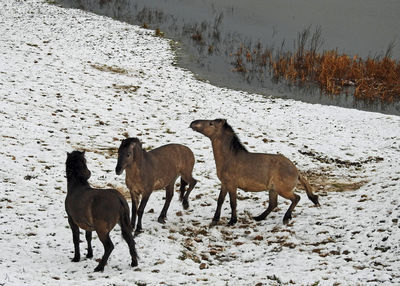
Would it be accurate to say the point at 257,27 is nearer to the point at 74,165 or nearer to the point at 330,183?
the point at 330,183

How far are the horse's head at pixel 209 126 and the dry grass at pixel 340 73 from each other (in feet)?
56.6

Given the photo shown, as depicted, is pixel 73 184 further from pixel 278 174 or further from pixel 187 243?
pixel 278 174

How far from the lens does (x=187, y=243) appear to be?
7742 mm

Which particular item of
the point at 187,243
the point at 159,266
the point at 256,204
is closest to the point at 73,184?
the point at 159,266

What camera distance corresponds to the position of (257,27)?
37.2 m

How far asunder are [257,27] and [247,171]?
30948mm

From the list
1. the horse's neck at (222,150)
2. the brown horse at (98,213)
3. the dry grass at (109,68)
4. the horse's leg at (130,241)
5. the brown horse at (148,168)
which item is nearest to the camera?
the brown horse at (98,213)

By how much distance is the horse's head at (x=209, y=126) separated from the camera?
9125mm

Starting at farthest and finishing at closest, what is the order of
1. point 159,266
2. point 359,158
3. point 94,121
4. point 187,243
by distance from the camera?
point 94,121 → point 359,158 → point 187,243 → point 159,266

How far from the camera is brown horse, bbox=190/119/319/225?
8656 mm

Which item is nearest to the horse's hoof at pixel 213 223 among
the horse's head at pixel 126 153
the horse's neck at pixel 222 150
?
the horse's neck at pixel 222 150

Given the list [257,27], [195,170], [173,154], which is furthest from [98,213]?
[257,27]

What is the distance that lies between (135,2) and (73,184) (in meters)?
38.6

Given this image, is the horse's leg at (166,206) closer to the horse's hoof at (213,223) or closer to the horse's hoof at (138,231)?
the horse's hoof at (138,231)
